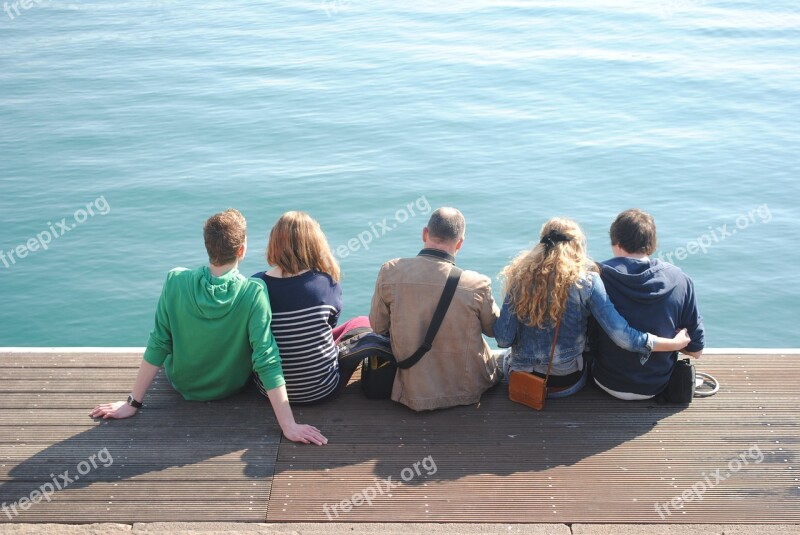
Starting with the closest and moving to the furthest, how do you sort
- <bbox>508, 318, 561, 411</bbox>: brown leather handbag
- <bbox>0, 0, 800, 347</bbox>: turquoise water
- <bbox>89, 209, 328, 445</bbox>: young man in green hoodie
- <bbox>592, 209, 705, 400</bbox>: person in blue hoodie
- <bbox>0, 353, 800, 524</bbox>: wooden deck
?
<bbox>0, 353, 800, 524</bbox>: wooden deck
<bbox>89, 209, 328, 445</bbox>: young man in green hoodie
<bbox>592, 209, 705, 400</bbox>: person in blue hoodie
<bbox>508, 318, 561, 411</bbox>: brown leather handbag
<bbox>0, 0, 800, 347</bbox>: turquoise water

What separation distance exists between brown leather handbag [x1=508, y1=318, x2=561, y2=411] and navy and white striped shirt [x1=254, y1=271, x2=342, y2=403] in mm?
1142

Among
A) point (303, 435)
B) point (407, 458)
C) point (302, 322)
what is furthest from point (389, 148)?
point (407, 458)

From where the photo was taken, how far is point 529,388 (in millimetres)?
5023

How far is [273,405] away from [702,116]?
41.1 ft

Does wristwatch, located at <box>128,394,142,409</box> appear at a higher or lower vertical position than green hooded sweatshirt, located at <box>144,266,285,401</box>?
lower

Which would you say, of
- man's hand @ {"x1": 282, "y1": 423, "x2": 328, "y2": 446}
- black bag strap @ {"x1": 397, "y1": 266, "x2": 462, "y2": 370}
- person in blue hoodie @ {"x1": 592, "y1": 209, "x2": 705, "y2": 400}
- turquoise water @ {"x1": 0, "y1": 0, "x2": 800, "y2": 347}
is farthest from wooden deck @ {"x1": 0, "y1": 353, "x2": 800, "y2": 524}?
turquoise water @ {"x1": 0, "y1": 0, "x2": 800, "y2": 347}

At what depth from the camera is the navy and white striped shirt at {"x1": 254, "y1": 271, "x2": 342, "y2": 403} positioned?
490 centimetres

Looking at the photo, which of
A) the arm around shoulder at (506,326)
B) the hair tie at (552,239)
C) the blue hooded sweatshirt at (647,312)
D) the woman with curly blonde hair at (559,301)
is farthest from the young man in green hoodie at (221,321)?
the blue hooded sweatshirt at (647,312)

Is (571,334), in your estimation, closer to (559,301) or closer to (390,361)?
(559,301)

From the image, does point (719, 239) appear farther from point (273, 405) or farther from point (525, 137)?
point (273, 405)

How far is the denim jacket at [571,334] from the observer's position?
476cm

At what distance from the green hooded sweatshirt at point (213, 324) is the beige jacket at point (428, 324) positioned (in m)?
0.69

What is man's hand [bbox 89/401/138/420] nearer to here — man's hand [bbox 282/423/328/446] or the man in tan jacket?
man's hand [bbox 282/423/328/446]

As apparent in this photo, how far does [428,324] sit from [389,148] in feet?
30.8
